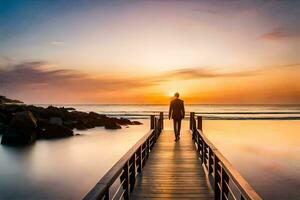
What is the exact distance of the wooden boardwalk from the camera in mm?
6354

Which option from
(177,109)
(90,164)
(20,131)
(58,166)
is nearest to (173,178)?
(177,109)

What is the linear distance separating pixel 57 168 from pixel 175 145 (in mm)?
9015

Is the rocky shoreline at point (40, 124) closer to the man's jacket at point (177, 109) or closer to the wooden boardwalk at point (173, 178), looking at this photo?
the man's jacket at point (177, 109)

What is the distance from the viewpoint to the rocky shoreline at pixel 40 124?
78.3ft

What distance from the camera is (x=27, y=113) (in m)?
25.2

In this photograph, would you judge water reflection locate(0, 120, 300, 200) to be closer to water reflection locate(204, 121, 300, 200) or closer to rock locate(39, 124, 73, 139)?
water reflection locate(204, 121, 300, 200)

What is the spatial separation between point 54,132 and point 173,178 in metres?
22.8

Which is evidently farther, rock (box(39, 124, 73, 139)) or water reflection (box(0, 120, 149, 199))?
rock (box(39, 124, 73, 139))

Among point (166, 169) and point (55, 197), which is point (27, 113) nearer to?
point (55, 197)

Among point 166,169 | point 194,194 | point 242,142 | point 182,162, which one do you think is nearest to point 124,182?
point 194,194

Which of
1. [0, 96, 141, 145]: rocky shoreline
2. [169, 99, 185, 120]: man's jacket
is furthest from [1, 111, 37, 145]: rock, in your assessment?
[169, 99, 185, 120]: man's jacket

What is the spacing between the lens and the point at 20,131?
24453mm

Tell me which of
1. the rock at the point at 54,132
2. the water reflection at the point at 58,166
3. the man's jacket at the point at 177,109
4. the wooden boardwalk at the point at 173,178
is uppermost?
the man's jacket at the point at 177,109

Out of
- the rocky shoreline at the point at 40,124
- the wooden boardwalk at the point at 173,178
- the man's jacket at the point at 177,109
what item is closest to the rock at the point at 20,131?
the rocky shoreline at the point at 40,124
